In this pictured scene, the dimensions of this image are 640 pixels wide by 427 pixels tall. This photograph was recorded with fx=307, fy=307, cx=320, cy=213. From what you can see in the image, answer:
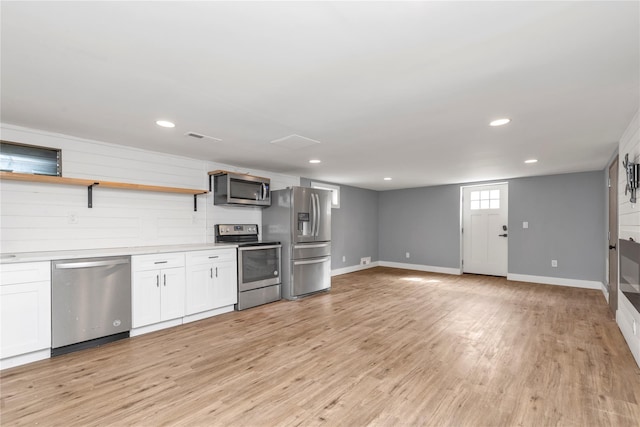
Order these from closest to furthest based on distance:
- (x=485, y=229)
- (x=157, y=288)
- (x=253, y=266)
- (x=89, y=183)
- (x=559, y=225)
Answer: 1. (x=89, y=183)
2. (x=157, y=288)
3. (x=253, y=266)
4. (x=559, y=225)
5. (x=485, y=229)

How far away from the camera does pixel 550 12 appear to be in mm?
1420

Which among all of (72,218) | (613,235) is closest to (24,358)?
(72,218)

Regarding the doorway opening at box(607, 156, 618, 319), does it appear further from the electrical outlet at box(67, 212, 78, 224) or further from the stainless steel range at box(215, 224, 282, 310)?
the electrical outlet at box(67, 212, 78, 224)

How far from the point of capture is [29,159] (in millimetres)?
3123

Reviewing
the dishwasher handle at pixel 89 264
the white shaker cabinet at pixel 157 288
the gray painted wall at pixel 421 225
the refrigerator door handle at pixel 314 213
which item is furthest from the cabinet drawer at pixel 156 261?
the gray painted wall at pixel 421 225

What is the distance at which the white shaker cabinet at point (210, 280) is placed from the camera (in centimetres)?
378

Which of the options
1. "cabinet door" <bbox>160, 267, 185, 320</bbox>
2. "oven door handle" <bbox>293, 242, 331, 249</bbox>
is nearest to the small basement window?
"cabinet door" <bbox>160, 267, 185, 320</bbox>

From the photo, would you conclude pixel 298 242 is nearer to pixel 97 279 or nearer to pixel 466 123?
pixel 97 279

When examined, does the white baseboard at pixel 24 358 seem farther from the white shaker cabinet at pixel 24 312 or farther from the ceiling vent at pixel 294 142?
the ceiling vent at pixel 294 142

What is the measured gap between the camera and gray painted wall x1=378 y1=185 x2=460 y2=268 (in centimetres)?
716

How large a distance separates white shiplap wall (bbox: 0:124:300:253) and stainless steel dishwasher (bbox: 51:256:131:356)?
648 millimetres

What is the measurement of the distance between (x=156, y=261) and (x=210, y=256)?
678mm

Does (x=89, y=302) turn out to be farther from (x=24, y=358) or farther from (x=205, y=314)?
(x=205, y=314)

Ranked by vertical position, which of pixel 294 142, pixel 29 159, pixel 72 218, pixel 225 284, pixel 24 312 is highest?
pixel 294 142
